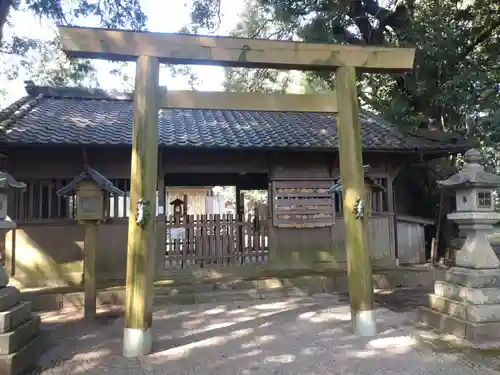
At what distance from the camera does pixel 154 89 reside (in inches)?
185

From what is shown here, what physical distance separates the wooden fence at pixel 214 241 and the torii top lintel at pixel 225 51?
4694 mm

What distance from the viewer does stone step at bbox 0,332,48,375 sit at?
149 inches

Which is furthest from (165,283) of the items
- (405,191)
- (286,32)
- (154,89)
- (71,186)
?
(286,32)

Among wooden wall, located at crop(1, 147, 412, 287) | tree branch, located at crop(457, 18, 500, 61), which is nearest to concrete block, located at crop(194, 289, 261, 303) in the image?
wooden wall, located at crop(1, 147, 412, 287)

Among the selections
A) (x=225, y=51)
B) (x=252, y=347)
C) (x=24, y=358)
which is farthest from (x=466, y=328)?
(x=24, y=358)

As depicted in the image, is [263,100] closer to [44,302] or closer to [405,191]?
[44,302]

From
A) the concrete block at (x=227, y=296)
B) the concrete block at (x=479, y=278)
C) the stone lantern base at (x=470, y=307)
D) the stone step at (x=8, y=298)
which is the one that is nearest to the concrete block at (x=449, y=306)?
the stone lantern base at (x=470, y=307)

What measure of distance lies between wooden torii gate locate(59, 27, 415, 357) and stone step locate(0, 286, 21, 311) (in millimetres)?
1203

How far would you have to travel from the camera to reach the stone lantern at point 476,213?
5141 millimetres

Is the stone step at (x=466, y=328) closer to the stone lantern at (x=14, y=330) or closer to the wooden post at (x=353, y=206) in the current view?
the wooden post at (x=353, y=206)

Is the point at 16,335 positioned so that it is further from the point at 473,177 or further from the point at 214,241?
the point at 473,177

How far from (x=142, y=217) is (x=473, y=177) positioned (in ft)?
13.6

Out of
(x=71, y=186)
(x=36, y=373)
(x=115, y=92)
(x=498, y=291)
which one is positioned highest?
(x=115, y=92)

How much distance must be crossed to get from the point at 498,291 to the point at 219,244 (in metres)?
5.63
